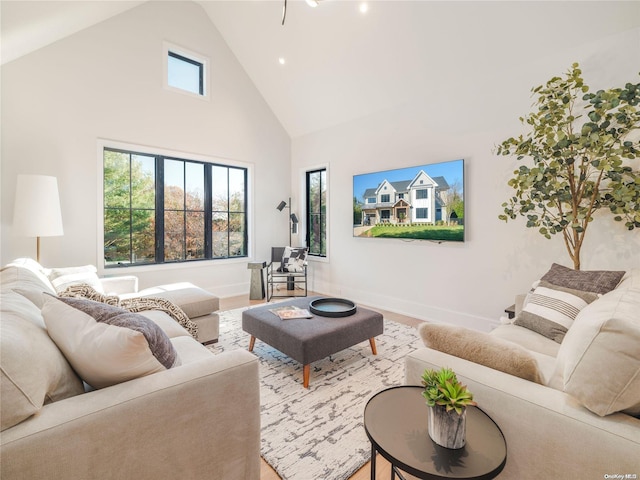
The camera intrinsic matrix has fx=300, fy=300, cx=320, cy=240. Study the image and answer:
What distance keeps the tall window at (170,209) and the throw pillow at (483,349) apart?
13.7 feet

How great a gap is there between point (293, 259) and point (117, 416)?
4117 mm

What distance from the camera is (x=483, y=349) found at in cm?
128

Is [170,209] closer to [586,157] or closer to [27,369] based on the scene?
[27,369]

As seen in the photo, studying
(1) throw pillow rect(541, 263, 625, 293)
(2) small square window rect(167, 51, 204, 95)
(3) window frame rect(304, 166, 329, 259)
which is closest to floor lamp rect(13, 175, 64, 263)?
(2) small square window rect(167, 51, 204, 95)

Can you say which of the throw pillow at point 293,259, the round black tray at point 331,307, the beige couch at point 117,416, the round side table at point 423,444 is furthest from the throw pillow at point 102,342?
the throw pillow at point 293,259

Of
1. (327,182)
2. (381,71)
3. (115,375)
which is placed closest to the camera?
(115,375)

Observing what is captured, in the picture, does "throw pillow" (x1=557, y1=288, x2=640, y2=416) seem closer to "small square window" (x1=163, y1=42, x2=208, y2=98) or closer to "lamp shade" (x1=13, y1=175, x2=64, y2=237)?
"lamp shade" (x1=13, y1=175, x2=64, y2=237)

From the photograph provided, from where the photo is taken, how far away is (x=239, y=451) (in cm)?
126

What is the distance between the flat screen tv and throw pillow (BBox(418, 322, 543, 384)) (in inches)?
94.0

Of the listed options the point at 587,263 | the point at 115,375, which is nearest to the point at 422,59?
the point at 587,263

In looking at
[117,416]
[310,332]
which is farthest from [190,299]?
[117,416]

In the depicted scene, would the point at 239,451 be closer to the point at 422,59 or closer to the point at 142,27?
the point at 422,59

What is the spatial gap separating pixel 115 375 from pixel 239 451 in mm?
595

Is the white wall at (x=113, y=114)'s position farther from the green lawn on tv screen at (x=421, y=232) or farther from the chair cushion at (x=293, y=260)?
the green lawn on tv screen at (x=421, y=232)
